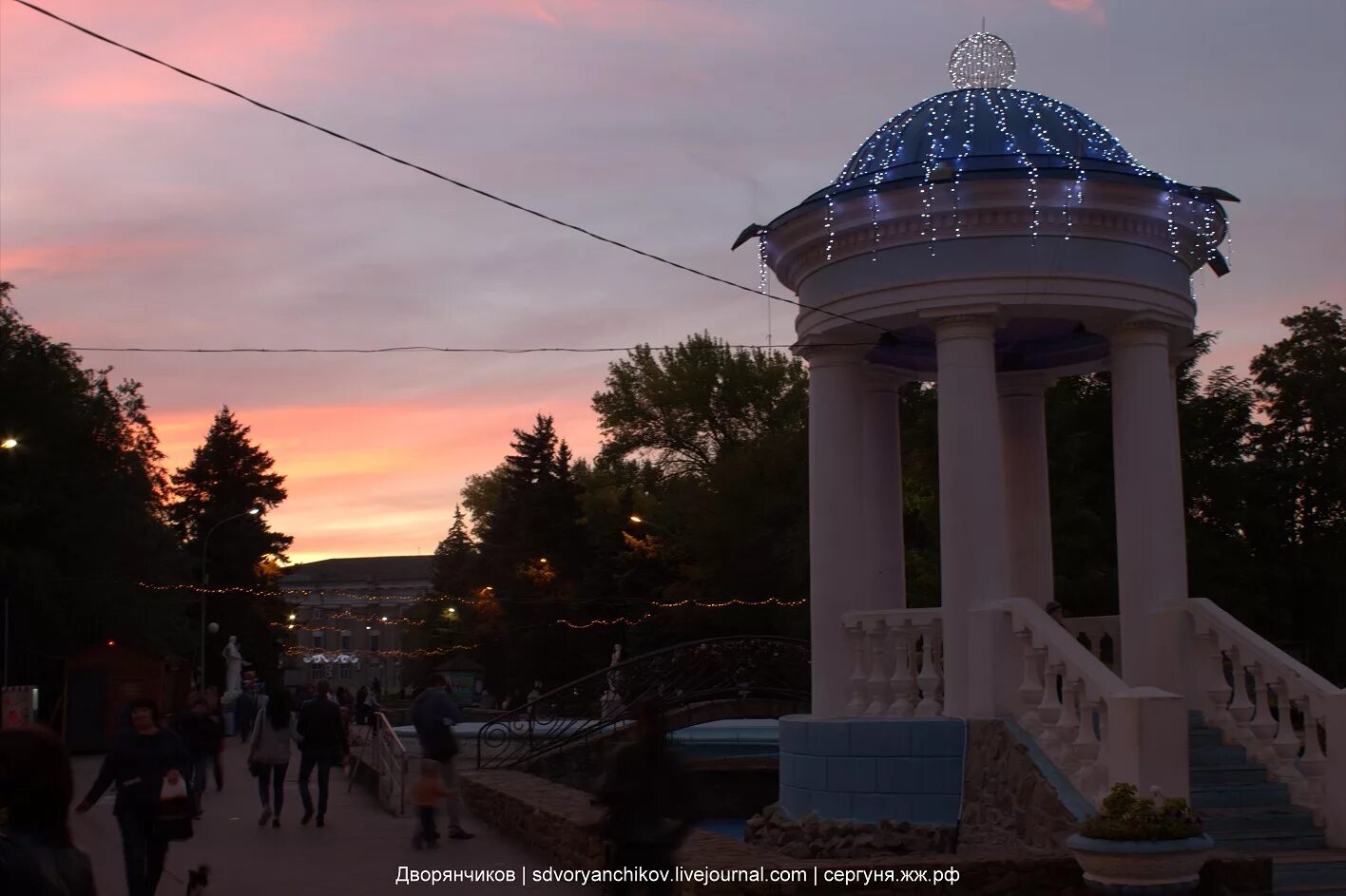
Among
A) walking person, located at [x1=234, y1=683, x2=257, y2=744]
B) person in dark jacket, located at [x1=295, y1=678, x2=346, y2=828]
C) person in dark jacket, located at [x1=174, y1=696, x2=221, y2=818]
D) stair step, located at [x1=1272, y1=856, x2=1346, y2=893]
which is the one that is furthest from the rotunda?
walking person, located at [x1=234, y1=683, x2=257, y2=744]

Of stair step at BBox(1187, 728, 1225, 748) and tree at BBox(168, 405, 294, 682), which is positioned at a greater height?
tree at BBox(168, 405, 294, 682)

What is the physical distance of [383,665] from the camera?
135250 millimetres

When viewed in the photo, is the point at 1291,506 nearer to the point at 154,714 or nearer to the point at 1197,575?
the point at 1197,575

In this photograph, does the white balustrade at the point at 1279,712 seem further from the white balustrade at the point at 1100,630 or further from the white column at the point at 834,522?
the white column at the point at 834,522

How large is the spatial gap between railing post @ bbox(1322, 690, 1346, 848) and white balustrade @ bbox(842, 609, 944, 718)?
342 cm

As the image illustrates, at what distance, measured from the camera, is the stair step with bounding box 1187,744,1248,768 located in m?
13.3

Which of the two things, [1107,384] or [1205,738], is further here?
[1107,384]

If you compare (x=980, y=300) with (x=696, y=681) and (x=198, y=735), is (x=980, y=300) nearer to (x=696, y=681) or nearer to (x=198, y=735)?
(x=198, y=735)

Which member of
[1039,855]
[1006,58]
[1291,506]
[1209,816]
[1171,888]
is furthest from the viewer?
[1291,506]

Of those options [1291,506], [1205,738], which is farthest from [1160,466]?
[1291,506]

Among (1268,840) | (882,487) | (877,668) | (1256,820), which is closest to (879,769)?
(877,668)

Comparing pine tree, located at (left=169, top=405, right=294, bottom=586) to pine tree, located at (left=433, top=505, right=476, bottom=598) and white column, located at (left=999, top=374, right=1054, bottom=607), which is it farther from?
white column, located at (left=999, top=374, right=1054, bottom=607)

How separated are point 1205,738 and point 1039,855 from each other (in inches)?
174

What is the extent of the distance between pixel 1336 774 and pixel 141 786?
9158mm
